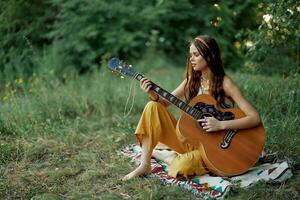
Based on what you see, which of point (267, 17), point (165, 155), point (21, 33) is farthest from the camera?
point (21, 33)

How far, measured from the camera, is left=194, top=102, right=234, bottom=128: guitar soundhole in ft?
13.2

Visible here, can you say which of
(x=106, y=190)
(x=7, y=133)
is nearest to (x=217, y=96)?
(x=106, y=190)

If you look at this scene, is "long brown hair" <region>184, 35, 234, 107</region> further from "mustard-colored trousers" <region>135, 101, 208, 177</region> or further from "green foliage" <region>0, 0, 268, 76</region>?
"green foliage" <region>0, 0, 268, 76</region>

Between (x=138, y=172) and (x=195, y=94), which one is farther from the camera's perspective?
(x=195, y=94)

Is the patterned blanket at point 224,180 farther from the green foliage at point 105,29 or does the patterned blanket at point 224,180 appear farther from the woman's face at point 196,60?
the green foliage at point 105,29

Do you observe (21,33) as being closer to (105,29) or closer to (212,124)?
(105,29)

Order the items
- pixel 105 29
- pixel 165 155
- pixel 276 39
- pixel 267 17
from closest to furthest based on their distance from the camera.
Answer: pixel 165 155, pixel 267 17, pixel 276 39, pixel 105 29

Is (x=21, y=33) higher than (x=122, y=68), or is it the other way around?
(x=122, y=68)

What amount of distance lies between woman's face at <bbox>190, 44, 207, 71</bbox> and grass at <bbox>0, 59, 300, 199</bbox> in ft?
2.85

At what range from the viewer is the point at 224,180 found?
398 centimetres

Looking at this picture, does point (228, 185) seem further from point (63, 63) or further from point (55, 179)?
point (63, 63)

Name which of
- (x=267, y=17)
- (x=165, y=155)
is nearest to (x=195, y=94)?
(x=165, y=155)

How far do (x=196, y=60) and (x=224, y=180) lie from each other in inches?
37.8

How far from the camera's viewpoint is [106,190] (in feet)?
13.4
